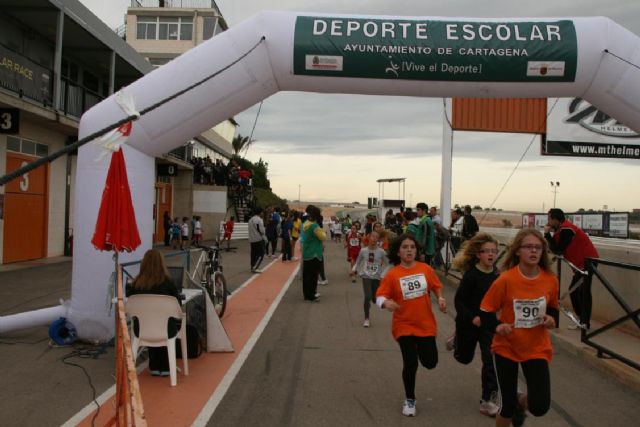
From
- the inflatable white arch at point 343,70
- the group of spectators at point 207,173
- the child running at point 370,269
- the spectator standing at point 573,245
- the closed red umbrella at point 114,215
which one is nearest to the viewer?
the closed red umbrella at point 114,215

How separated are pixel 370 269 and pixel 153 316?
408 cm

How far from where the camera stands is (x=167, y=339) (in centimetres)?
583

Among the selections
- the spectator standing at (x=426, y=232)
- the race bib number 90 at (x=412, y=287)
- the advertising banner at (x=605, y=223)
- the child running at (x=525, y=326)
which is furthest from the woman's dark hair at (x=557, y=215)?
the advertising banner at (x=605, y=223)

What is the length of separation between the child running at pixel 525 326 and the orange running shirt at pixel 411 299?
92 centimetres

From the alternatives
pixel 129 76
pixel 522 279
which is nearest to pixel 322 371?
pixel 522 279

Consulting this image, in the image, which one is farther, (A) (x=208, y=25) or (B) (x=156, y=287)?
(A) (x=208, y=25)

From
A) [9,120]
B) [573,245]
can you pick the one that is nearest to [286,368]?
[573,245]

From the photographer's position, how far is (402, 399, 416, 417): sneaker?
16.4 ft

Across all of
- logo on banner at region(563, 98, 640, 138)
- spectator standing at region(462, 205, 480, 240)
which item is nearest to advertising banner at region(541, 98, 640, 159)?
logo on banner at region(563, 98, 640, 138)

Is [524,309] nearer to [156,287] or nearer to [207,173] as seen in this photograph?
[156,287]

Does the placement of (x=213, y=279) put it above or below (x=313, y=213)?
below

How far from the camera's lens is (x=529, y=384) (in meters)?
4.10

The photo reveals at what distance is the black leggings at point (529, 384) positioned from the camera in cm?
403

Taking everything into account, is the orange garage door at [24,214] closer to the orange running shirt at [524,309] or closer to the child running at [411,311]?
the child running at [411,311]
